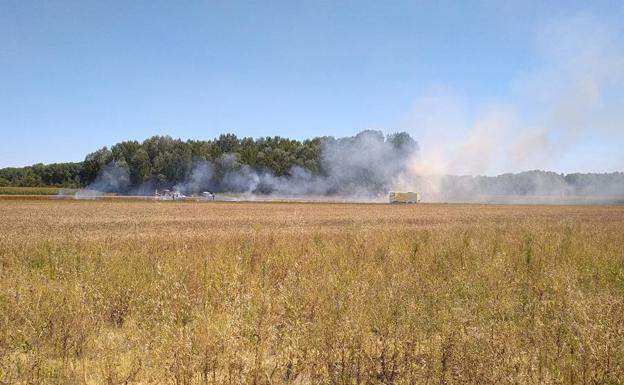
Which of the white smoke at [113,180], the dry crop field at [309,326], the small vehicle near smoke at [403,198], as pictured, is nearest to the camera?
the dry crop field at [309,326]

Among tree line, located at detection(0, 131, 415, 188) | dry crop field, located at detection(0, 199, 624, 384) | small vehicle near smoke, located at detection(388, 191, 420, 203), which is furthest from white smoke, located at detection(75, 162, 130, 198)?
dry crop field, located at detection(0, 199, 624, 384)

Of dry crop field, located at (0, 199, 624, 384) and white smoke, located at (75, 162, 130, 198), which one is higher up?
white smoke, located at (75, 162, 130, 198)

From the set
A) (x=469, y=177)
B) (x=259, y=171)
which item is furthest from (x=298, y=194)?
(x=469, y=177)

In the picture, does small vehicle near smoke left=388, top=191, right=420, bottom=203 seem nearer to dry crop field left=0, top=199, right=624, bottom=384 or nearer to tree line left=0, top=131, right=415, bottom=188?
tree line left=0, top=131, right=415, bottom=188

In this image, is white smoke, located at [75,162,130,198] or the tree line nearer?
the tree line

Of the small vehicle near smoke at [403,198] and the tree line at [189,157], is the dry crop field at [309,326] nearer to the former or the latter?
the small vehicle near smoke at [403,198]

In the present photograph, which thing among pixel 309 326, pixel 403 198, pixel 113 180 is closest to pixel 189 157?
pixel 113 180

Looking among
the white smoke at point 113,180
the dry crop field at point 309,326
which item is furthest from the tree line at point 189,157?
the dry crop field at point 309,326

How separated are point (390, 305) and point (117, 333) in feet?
12.8

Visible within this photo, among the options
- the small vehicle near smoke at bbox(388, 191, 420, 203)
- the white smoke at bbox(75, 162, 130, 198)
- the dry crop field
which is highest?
the white smoke at bbox(75, 162, 130, 198)

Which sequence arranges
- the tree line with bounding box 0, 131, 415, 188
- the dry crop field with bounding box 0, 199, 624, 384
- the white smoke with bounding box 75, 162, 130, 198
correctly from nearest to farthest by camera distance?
the dry crop field with bounding box 0, 199, 624, 384 < the tree line with bounding box 0, 131, 415, 188 < the white smoke with bounding box 75, 162, 130, 198

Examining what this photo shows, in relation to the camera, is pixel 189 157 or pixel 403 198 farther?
pixel 189 157

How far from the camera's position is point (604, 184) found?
99.1 m

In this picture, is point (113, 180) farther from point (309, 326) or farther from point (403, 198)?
point (309, 326)
